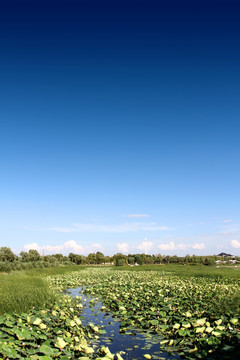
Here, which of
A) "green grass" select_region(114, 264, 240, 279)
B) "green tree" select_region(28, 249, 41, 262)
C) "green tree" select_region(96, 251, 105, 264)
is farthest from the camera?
"green tree" select_region(96, 251, 105, 264)

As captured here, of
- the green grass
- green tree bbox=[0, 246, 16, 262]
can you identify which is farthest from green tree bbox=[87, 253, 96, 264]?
the green grass

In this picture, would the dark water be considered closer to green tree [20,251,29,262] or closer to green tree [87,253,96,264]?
green tree [20,251,29,262]

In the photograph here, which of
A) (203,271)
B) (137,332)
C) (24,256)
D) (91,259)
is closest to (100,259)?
(91,259)

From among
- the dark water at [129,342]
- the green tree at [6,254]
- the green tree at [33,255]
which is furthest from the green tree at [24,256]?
the dark water at [129,342]

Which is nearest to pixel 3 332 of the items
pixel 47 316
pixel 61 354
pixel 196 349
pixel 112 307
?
pixel 61 354

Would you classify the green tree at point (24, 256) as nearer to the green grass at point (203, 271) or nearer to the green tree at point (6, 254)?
the green tree at point (6, 254)

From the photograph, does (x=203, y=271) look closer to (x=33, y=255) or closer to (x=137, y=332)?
(x=137, y=332)

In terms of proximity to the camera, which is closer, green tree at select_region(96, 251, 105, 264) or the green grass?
the green grass

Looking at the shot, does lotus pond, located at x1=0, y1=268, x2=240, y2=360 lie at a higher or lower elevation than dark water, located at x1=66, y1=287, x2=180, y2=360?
higher

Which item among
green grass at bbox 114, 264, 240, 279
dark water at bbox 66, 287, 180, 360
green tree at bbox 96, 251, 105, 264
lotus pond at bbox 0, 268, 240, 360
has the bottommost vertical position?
green tree at bbox 96, 251, 105, 264

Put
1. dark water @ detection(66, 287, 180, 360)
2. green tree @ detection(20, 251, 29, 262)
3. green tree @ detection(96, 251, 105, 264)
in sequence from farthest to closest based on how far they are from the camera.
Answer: green tree @ detection(96, 251, 105, 264) → green tree @ detection(20, 251, 29, 262) → dark water @ detection(66, 287, 180, 360)

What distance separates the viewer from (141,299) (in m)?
9.19

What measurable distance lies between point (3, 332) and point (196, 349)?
3549mm

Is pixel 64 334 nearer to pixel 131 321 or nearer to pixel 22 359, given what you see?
pixel 22 359
